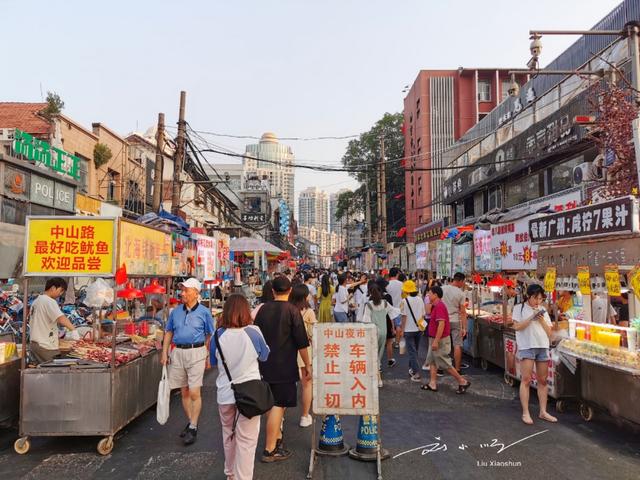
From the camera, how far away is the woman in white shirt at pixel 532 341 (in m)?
6.29

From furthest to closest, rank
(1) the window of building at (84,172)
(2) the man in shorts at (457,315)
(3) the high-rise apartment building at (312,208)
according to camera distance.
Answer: (3) the high-rise apartment building at (312,208)
(1) the window of building at (84,172)
(2) the man in shorts at (457,315)

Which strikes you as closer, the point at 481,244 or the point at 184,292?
the point at 184,292

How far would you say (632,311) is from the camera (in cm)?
709

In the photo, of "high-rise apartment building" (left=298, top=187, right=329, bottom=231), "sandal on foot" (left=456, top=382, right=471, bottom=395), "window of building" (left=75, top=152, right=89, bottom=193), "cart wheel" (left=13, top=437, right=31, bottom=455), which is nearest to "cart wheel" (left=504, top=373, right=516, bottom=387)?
"sandal on foot" (left=456, top=382, right=471, bottom=395)

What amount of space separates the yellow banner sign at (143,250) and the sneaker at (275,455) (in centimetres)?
275

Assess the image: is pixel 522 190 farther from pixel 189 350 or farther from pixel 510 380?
pixel 189 350

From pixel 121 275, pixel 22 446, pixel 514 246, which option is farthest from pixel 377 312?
pixel 22 446

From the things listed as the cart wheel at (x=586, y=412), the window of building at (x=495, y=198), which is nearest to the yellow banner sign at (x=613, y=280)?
the cart wheel at (x=586, y=412)

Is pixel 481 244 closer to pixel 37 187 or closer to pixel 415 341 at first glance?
pixel 415 341

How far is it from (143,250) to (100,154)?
44.4 feet

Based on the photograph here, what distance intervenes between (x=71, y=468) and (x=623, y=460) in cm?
A: 582

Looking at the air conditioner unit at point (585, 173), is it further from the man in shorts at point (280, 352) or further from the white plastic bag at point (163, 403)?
the white plastic bag at point (163, 403)

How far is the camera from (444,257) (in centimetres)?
1401

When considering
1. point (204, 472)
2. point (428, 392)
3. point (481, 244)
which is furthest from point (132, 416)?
point (481, 244)
